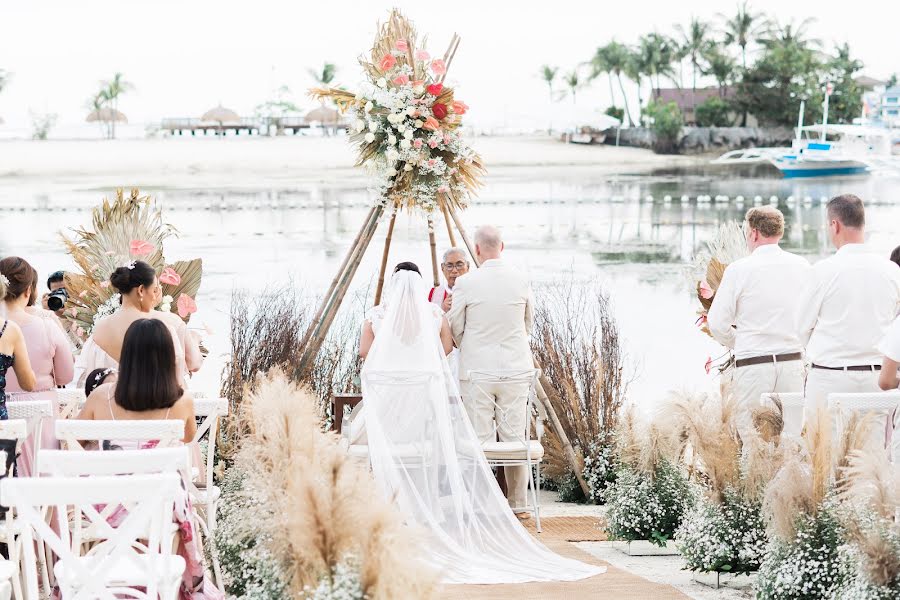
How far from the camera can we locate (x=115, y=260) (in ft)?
23.3

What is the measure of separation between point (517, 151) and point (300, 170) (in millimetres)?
5058

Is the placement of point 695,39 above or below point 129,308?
above

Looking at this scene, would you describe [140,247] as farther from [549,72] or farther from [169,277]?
[549,72]

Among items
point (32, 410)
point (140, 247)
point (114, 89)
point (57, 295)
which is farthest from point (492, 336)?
point (114, 89)

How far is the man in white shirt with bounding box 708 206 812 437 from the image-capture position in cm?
584

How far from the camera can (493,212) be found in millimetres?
30797

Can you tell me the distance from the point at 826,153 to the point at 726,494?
28.1 metres

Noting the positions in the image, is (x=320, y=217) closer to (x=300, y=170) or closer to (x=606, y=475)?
(x=300, y=170)

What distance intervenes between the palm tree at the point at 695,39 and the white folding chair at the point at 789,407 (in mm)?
31883

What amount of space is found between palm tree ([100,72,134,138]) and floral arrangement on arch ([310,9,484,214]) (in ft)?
59.6

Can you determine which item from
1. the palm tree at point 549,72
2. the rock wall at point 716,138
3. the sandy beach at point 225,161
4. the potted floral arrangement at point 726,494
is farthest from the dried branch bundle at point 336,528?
the rock wall at point 716,138

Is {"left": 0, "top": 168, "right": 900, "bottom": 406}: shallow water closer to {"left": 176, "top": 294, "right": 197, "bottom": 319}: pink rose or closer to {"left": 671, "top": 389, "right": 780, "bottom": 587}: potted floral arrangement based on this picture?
{"left": 176, "top": 294, "right": 197, "bottom": 319}: pink rose

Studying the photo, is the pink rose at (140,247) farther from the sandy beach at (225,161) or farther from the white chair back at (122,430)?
the sandy beach at (225,161)

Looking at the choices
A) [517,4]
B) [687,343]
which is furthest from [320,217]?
[687,343]
